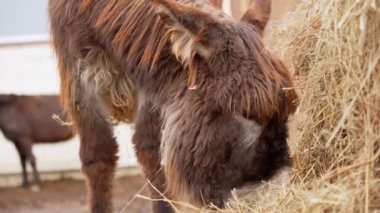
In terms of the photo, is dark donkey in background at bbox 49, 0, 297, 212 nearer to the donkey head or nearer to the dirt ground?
the donkey head

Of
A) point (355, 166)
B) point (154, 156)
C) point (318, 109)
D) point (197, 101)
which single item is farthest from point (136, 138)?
point (355, 166)

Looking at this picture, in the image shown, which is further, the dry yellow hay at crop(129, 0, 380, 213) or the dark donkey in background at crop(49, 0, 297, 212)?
the dark donkey in background at crop(49, 0, 297, 212)

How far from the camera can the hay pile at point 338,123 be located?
7.60 feet

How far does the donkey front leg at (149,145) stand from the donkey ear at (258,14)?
638 mm

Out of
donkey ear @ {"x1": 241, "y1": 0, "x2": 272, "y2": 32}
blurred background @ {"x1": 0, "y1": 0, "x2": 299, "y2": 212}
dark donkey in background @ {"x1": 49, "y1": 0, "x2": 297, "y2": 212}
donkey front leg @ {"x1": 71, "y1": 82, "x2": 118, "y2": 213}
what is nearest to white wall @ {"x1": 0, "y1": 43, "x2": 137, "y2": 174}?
blurred background @ {"x1": 0, "y1": 0, "x2": 299, "y2": 212}

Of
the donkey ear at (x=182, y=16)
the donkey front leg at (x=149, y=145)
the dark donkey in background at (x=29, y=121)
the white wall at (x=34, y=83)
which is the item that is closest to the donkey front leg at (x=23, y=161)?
the dark donkey in background at (x=29, y=121)

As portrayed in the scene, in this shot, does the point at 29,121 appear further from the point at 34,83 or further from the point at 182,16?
the point at 182,16

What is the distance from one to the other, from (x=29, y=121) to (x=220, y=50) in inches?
218

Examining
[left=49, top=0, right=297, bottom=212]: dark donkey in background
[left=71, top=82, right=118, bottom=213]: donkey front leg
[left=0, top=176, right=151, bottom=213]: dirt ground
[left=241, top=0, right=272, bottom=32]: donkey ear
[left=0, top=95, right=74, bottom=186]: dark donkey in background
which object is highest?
[left=241, top=0, right=272, bottom=32]: donkey ear

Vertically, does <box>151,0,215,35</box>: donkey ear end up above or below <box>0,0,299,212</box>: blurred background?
above

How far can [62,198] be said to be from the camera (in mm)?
7500

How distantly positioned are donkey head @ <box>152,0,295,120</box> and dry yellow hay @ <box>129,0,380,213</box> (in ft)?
0.65

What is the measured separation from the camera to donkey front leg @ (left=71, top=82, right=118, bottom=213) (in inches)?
150

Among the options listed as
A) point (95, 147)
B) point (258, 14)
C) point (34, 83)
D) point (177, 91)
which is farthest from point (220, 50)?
point (34, 83)
